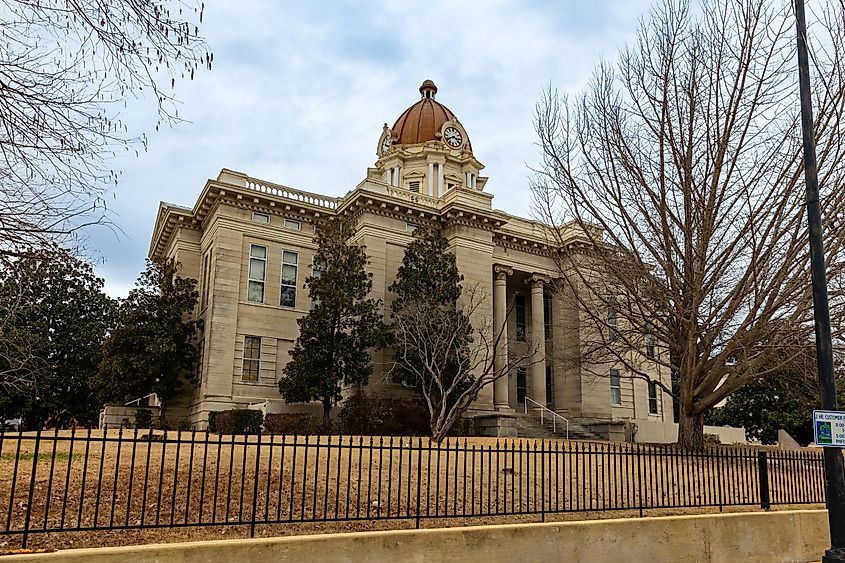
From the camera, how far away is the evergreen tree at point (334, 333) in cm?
2636

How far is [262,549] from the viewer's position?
7.44 meters

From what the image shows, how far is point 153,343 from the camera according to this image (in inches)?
1091

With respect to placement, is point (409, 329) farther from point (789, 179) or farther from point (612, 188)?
point (789, 179)

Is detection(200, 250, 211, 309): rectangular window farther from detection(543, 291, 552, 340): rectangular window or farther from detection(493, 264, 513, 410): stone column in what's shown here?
detection(543, 291, 552, 340): rectangular window

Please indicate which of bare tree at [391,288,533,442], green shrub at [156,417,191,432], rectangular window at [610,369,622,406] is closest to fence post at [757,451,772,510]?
bare tree at [391,288,533,442]

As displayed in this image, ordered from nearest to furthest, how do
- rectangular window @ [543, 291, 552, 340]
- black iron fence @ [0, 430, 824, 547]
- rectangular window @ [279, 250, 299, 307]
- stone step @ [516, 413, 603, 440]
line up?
black iron fence @ [0, 430, 824, 547]
rectangular window @ [279, 250, 299, 307]
stone step @ [516, 413, 603, 440]
rectangular window @ [543, 291, 552, 340]

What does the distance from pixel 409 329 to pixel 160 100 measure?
21.5 meters

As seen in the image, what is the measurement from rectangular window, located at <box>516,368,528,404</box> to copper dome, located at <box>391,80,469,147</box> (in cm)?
1689

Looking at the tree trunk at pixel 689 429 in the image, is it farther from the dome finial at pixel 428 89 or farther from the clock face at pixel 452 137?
the dome finial at pixel 428 89

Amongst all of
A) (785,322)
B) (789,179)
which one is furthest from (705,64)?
(785,322)

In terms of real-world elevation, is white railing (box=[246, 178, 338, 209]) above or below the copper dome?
below

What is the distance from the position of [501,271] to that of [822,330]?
81.7 ft

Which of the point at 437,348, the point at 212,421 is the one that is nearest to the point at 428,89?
the point at 437,348

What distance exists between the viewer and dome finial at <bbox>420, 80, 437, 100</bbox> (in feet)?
168
